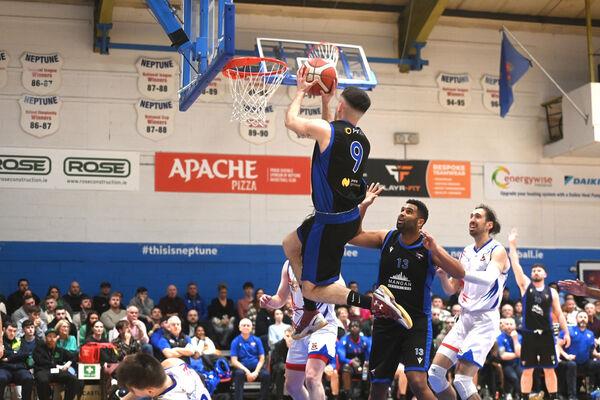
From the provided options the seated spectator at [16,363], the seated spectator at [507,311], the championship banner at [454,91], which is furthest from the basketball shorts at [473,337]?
the championship banner at [454,91]

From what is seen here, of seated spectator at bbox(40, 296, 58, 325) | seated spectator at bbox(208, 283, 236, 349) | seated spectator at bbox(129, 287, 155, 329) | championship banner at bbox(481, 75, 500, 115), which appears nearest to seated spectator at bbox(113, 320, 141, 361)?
seated spectator at bbox(40, 296, 58, 325)

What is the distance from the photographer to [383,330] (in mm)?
8453

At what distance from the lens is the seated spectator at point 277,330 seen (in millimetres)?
16373

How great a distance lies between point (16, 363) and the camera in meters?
14.0

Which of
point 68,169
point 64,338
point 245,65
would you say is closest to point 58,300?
point 64,338

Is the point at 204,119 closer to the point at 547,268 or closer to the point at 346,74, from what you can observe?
the point at 346,74

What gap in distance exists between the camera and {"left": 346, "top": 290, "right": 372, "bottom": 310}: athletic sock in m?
7.32

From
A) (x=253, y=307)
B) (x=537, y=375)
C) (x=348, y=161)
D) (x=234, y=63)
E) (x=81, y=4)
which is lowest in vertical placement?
(x=537, y=375)

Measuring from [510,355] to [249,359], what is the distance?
5.17m

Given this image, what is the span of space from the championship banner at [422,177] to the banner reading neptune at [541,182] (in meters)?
0.68

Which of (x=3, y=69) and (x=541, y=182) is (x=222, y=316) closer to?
(x=3, y=69)

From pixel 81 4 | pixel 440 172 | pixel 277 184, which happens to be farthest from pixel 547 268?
pixel 81 4

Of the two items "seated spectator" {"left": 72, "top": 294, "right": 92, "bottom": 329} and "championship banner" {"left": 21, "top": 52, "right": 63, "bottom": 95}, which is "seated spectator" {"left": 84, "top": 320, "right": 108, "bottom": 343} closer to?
"seated spectator" {"left": 72, "top": 294, "right": 92, "bottom": 329}

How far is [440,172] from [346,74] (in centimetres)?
571
